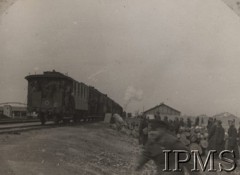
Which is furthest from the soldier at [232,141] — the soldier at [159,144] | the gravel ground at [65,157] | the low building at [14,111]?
the low building at [14,111]

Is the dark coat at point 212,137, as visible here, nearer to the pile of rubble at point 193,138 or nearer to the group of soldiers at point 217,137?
the group of soldiers at point 217,137

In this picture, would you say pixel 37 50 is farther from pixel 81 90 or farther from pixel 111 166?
pixel 81 90

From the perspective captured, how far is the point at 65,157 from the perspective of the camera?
612 centimetres

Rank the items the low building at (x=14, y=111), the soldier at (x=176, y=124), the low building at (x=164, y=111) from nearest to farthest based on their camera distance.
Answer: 1. the low building at (x=164, y=111)
2. the soldier at (x=176, y=124)
3. the low building at (x=14, y=111)

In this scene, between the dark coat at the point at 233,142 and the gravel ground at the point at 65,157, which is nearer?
the gravel ground at the point at 65,157

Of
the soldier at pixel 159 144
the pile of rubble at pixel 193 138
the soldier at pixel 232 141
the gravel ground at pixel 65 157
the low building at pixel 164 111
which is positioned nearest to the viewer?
the soldier at pixel 159 144

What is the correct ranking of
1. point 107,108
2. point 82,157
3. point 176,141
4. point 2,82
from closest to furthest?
point 176,141
point 82,157
point 2,82
point 107,108

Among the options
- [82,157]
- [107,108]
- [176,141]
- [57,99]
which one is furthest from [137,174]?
[107,108]

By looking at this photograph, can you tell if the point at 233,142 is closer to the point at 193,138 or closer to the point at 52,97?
the point at 193,138

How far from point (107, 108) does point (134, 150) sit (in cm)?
1098

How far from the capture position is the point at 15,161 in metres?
5.83

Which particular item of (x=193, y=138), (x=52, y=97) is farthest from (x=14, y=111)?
(x=193, y=138)

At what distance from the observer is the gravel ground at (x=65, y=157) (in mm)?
5754

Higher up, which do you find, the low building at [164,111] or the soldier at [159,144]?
the low building at [164,111]
